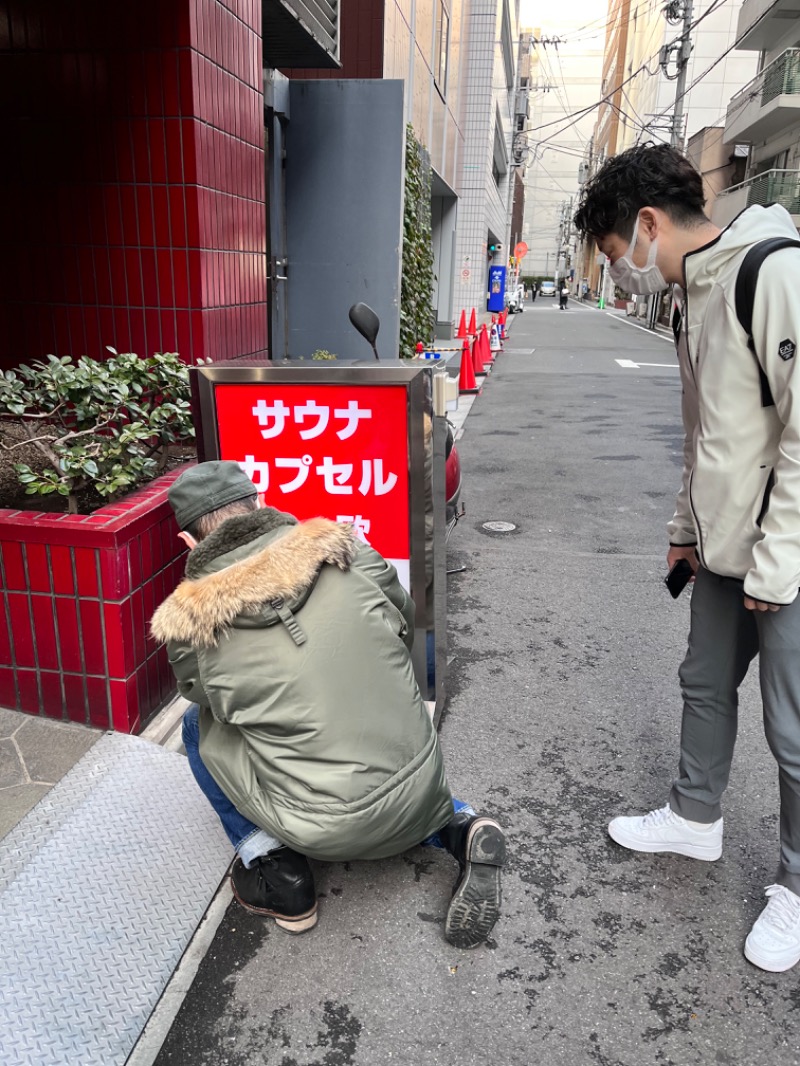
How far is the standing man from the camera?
1.94 m

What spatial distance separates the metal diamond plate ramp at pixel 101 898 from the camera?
194 centimetres

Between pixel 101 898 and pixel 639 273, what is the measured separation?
2.38 metres

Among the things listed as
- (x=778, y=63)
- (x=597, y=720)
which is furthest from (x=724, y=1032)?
(x=778, y=63)

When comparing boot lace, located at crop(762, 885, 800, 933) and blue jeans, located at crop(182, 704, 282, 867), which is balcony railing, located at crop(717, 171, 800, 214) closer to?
boot lace, located at crop(762, 885, 800, 933)

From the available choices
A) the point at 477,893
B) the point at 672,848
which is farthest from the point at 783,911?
the point at 477,893

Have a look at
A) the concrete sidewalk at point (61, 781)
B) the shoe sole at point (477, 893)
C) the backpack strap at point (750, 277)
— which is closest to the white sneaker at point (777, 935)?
the shoe sole at point (477, 893)

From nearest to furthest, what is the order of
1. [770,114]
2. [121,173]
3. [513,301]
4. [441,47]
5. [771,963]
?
[771,963], [121,173], [441,47], [770,114], [513,301]

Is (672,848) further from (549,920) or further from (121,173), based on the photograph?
(121,173)

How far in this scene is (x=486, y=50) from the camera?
20.2m

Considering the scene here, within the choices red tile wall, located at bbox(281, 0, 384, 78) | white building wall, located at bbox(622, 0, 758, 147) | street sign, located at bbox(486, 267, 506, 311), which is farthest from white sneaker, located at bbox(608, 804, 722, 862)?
white building wall, located at bbox(622, 0, 758, 147)

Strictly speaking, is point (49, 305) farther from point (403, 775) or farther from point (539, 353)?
point (539, 353)

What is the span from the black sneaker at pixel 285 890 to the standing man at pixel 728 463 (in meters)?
1.20

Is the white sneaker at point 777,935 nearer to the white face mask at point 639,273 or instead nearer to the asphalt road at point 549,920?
the asphalt road at point 549,920

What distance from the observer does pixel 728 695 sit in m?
2.43
